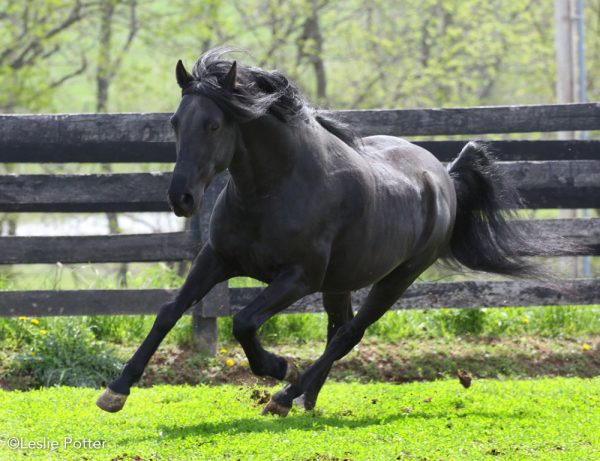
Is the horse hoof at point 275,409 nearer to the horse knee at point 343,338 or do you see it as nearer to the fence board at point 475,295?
the horse knee at point 343,338

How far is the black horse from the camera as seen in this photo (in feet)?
16.4

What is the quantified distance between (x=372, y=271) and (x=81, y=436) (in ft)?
6.41

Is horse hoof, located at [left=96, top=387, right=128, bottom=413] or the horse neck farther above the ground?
the horse neck

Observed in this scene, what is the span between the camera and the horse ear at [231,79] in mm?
4996

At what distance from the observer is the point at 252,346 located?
5383mm

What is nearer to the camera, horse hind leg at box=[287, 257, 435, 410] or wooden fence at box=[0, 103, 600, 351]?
horse hind leg at box=[287, 257, 435, 410]

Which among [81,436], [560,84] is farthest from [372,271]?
[560,84]

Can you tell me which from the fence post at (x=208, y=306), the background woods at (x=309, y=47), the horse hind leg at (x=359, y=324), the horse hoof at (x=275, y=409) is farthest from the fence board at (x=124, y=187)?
the background woods at (x=309, y=47)

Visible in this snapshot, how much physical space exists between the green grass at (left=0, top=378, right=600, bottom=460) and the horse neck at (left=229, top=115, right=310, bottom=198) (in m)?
1.34

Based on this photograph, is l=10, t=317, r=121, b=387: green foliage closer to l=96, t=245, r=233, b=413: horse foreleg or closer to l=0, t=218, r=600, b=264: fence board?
l=0, t=218, r=600, b=264: fence board

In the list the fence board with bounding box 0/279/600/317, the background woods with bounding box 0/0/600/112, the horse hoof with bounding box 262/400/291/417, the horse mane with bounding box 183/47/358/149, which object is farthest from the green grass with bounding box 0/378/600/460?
the background woods with bounding box 0/0/600/112

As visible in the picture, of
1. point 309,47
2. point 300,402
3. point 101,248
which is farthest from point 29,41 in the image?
point 300,402

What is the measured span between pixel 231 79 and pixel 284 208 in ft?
2.58

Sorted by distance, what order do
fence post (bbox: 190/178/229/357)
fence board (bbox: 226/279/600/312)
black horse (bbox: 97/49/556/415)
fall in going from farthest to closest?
fence board (bbox: 226/279/600/312) < fence post (bbox: 190/178/229/357) < black horse (bbox: 97/49/556/415)
